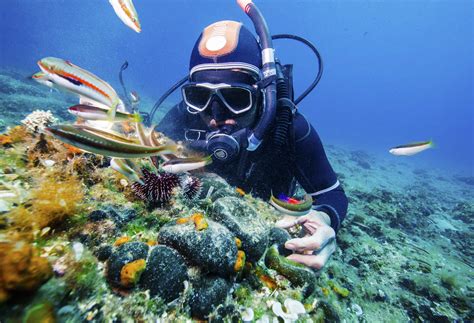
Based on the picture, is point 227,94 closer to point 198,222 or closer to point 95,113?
point 95,113

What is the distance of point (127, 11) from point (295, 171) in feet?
11.5

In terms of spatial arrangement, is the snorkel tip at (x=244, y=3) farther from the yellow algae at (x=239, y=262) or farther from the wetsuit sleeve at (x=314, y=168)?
the yellow algae at (x=239, y=262)

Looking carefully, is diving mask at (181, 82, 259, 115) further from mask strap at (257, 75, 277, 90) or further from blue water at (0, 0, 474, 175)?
blue water at (0, 0, 474, 175)

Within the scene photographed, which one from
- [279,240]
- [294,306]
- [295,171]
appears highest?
[295,171]

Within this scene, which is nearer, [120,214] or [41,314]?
[41,314]

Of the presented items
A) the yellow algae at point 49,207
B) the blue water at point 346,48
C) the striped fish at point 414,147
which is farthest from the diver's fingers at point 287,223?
the blue water at point 346,48

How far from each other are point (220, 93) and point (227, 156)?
3.80 ft

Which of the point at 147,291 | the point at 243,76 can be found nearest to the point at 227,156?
the point at 243,76

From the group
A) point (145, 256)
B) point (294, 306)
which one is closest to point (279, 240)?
point (294, 306)

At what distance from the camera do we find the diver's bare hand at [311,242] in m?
2.43

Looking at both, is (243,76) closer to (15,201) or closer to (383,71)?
(15,201)

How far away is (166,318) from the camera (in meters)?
1.48

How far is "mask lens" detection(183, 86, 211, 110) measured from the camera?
4078mm

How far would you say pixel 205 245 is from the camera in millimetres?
1723
